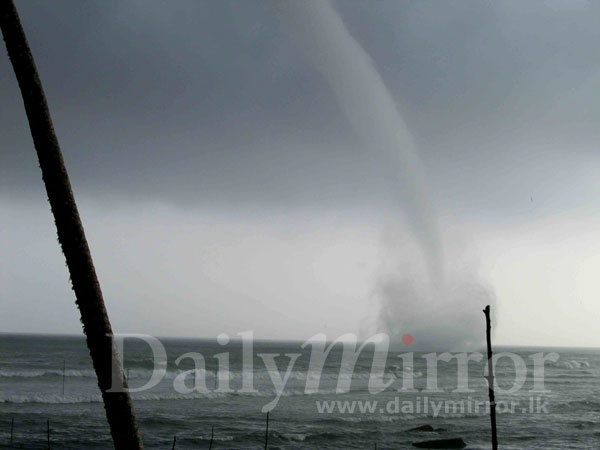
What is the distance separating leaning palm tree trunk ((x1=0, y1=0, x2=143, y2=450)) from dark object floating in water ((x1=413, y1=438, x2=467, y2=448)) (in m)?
31.1

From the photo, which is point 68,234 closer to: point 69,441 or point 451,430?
point 69,441

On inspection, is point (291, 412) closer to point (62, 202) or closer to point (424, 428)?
point (424, 428)

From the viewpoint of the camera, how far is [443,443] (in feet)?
113

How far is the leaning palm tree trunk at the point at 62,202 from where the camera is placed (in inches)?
238

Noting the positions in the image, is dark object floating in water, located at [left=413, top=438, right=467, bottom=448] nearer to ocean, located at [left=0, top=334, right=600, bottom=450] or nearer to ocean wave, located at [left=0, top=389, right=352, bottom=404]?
ocean, located at [left=0, top=334, right=600, bottom=450]

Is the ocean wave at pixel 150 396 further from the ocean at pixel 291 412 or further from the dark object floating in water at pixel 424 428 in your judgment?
the dark object floating in water at pixel 424 428

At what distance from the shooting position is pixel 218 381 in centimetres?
6838

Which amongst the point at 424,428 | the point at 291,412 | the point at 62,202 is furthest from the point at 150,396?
the point at 62,202

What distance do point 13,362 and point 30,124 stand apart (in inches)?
3494

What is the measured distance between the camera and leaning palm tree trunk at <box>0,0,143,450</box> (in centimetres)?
Result: 604

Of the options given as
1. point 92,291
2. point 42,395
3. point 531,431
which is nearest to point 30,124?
point 92,291

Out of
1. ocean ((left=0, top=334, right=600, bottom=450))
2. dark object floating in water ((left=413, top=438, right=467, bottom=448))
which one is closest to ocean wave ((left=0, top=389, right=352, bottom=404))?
ocean ((left=0, top=334, right=600, bottom=450))

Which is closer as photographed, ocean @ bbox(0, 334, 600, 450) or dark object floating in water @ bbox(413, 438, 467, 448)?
dark object floating in water @ bbox(413, 438, 467, 448)

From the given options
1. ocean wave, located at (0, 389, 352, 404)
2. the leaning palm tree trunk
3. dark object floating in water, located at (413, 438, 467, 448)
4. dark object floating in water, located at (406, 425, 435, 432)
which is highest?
the leaning palm tree trunk
